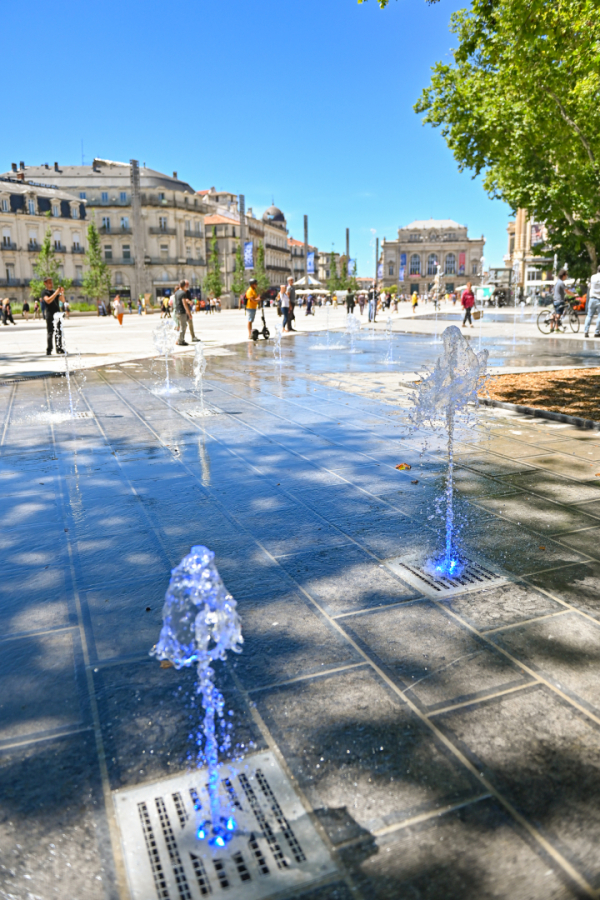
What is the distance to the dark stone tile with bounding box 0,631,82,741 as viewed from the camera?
2453 millimetres

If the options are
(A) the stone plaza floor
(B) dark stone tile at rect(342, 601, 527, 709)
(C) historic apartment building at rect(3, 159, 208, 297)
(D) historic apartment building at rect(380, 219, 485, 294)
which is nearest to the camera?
(A) the stone plaza floor

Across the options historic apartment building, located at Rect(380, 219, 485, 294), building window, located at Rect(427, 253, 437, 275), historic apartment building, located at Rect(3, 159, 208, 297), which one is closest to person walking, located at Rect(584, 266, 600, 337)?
historic apartment building, located at Rect(3, 159, 208, 297)

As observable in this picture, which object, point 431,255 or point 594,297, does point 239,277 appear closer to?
point 431,255

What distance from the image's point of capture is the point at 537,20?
9.83 meters

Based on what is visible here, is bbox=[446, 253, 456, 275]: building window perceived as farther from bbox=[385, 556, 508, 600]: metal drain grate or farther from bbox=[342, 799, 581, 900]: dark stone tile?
bbox=[342, 799, 581, 900]: dark stone tile

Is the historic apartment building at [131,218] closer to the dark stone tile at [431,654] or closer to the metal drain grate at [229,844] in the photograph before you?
the dark stone tile at [431,654]

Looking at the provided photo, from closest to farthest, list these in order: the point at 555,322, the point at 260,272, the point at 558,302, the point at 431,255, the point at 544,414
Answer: the point at 544,414 < the point at 558,302 < the point at 555,322 < the point at 260,272 < the point at 431,255

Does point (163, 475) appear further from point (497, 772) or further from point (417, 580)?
point (497, 772)

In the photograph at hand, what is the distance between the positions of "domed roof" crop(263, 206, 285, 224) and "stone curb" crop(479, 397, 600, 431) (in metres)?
126

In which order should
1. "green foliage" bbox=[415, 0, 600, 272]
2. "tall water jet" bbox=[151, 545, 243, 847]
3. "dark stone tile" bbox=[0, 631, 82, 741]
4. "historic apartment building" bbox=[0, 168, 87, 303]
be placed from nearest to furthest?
"tall water jet" bbox=[151, 545, 243, 847], "dark stone tile" bbox=[0, 631, 82, 741], "green foliage" bbox=[415, 0, 600, 272], "historic apartment building" bbox=[0, 168, 87, 303]

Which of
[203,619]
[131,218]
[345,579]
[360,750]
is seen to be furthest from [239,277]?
[360,750]

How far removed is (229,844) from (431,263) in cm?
15106

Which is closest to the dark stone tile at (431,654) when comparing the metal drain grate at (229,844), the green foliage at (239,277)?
the metal drain grate at (229,844)

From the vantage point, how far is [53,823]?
1.99 meters
